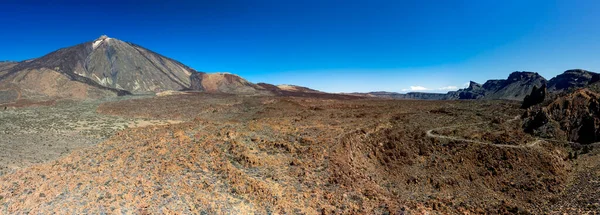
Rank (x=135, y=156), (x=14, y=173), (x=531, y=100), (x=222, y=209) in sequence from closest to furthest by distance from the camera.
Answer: (x=222, y=209) → (x=14, y=173) → (x=135, y=156) → (x=531, y=100)

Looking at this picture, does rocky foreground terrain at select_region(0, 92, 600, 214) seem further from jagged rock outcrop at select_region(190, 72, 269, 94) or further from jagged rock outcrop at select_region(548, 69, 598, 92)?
jagged rock outcrop at select_region(548, 69, 598, 92)

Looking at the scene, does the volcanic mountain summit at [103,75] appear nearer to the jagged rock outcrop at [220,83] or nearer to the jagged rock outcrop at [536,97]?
the jagged rock outcrop at [220,83]

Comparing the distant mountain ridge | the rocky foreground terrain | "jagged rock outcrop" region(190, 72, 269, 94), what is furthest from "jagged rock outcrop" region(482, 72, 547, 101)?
the rocky foreground terrain

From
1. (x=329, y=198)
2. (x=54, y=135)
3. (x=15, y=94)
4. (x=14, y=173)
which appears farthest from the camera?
(x=15, y=94)

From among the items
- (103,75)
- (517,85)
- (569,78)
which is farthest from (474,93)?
(103,75)

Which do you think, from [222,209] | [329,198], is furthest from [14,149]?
[329,198]

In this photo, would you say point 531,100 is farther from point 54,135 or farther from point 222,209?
point 54,135
